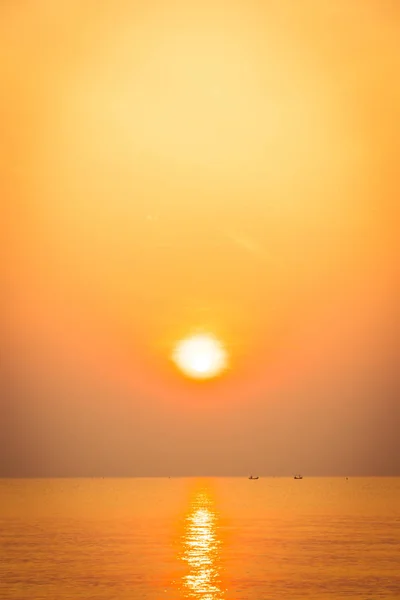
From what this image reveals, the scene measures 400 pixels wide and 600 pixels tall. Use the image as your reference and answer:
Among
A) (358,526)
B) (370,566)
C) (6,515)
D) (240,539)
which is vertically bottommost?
(370,566)

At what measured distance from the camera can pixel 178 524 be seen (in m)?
142

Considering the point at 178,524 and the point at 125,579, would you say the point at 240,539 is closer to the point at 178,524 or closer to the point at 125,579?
the point at 178,524

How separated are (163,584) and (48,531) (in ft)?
188

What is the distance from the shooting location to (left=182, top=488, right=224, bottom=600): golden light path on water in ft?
216

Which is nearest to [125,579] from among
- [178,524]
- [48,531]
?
[48,531]

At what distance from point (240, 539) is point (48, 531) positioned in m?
28.4

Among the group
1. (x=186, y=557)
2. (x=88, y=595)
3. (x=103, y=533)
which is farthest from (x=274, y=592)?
(x=103, y=533)

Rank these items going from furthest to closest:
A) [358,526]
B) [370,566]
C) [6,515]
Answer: [6,515], [358,526], [370,566]

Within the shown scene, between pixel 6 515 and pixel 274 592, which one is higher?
pixel 6 515

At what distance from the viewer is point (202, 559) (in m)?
86.1

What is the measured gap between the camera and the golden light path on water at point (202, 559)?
65750mm

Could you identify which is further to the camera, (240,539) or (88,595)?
(240,539)

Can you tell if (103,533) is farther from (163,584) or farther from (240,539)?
(163,584)

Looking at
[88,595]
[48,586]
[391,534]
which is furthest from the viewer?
[391,534]
